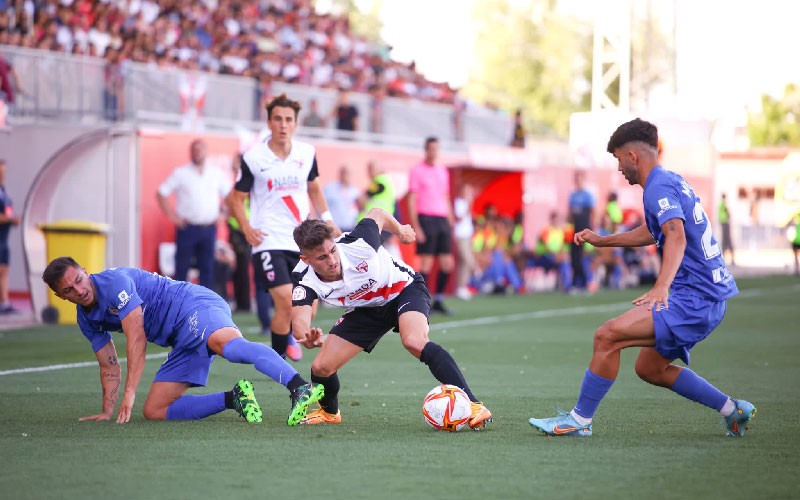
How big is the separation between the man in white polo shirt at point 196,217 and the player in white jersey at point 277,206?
180 inches

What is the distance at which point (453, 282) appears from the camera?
24250 mm

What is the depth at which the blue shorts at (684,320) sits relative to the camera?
6582 mm

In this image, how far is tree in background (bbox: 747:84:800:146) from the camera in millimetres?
85875

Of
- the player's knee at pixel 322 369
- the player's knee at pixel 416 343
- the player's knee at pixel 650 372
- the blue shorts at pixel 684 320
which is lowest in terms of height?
the player's knee at pixel 322 369

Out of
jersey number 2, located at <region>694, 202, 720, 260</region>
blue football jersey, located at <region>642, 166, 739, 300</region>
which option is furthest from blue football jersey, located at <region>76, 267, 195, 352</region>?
jersey number 2, located at <region>694, 202, 720, 260</region>

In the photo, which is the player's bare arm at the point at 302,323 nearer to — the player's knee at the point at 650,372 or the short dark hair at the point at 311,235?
the short dark hair at the point at 311,235

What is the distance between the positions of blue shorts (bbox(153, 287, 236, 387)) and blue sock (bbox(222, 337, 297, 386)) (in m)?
0.22

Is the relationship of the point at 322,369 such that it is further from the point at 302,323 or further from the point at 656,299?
the point at 656,299

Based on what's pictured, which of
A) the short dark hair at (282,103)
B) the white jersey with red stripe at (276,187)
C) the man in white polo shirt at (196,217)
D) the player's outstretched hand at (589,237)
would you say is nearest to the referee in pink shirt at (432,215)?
the man in white polo shirt at (196,217)

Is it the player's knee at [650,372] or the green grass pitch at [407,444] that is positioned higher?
the player's knee at [650,372]

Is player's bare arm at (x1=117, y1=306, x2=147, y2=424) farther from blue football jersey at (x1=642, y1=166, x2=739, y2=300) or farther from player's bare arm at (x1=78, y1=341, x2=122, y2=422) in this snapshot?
blue football jersey at (x1=642, y1=166, x2=739, y2=300)

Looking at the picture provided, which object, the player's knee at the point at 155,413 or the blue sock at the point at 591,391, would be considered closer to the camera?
the blue sock at the point at 591,391

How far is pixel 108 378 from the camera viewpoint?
7.69 meters

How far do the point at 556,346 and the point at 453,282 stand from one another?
1096cm
